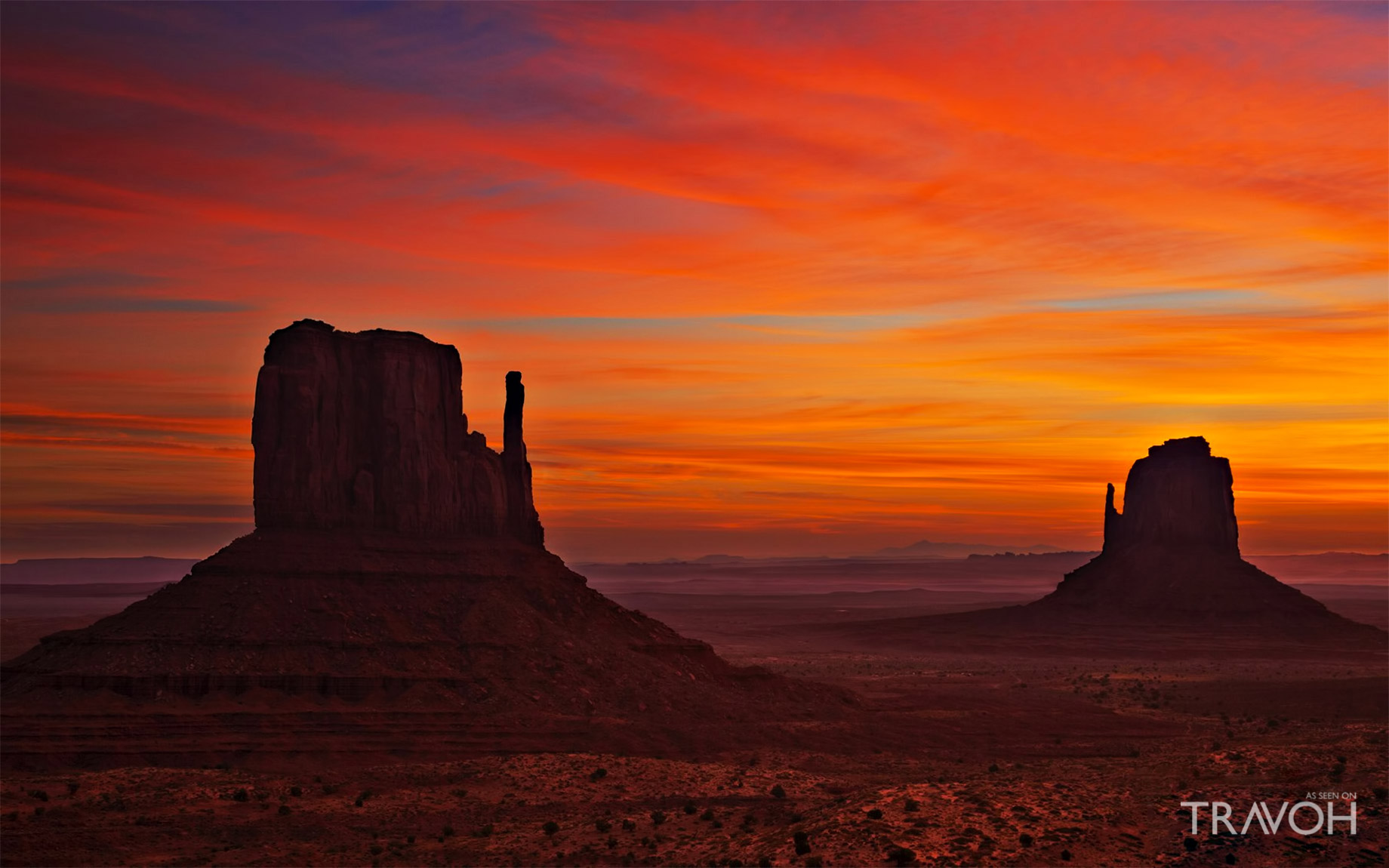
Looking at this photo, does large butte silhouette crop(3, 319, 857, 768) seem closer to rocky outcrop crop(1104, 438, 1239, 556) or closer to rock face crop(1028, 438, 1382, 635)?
rock face crop(1028, 438, 1382, 635)

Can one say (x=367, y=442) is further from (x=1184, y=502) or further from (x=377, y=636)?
(x=1184, y=502)

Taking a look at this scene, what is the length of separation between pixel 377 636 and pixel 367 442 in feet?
38.1

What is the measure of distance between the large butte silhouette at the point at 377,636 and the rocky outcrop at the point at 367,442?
10 centimetres

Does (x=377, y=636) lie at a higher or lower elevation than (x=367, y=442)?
lower

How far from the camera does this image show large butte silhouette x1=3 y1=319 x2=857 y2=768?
5444 cm

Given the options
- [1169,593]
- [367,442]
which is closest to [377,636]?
[367,442]

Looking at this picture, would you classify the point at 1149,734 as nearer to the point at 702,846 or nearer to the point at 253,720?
the point at 702,846

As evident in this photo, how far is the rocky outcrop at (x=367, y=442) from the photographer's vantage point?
64.3 m

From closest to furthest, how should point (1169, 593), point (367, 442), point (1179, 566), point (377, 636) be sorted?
point (377, 636), point (367, 442), point (1169, 593), point (1179, 566)

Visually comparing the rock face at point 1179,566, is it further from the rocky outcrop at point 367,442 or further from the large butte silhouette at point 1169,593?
the rocky outcrop at point 367,442

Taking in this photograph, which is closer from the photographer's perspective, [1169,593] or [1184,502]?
[1169,593]

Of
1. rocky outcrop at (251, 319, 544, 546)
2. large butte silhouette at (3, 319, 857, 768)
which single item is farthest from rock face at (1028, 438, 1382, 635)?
rocky outcrop at (251, 319, 544, 546)

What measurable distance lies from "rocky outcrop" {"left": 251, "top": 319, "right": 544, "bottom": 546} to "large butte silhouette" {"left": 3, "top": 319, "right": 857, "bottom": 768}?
0.10 meters

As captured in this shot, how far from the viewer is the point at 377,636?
60.0 m
